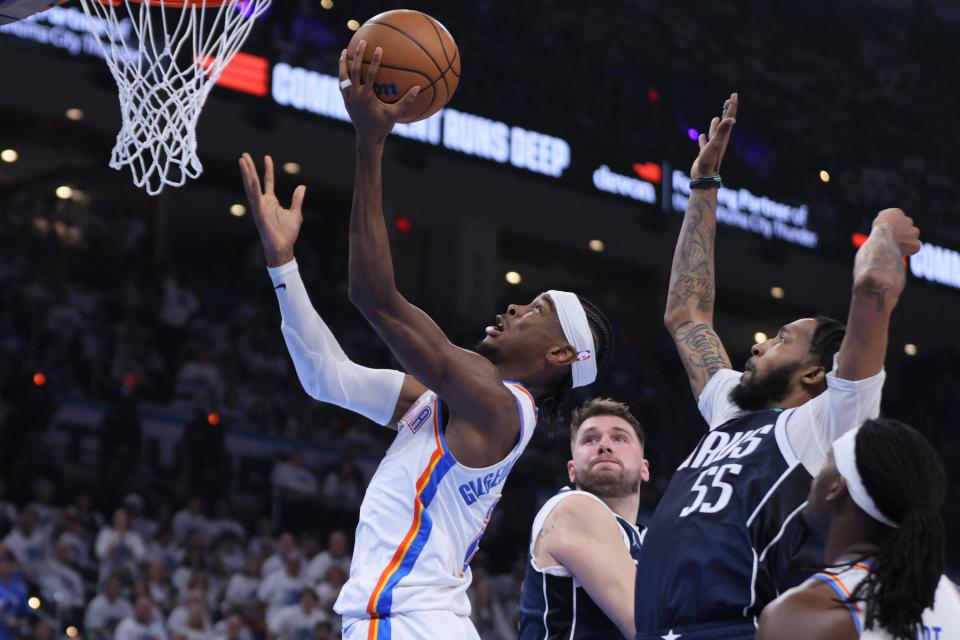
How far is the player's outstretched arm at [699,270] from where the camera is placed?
448 centimetres

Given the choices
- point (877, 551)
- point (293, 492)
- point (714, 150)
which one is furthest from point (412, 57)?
point (293, 492)

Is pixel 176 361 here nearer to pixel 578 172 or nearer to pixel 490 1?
pixel 578 172

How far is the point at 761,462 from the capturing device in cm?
365

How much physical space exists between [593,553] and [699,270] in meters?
1.10

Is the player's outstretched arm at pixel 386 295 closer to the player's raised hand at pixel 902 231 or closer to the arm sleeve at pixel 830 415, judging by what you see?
the arm sleeve at pixel 830 415

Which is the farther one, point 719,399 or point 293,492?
point 293,492

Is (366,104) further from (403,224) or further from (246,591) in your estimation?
(403,224)

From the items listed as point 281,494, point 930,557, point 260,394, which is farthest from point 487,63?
point 930,557

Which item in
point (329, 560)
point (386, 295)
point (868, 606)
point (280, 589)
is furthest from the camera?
point (329, 560)

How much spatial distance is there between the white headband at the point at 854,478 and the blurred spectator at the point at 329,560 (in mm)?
9271

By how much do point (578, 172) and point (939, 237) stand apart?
5.42 metres

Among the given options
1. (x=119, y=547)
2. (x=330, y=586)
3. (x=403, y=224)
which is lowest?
(x=330, y=586)

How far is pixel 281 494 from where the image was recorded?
1334 centimetres

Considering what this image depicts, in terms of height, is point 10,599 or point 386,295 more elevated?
point 386,295
